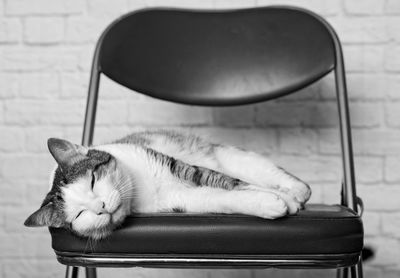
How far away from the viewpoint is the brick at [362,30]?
1.54 metres

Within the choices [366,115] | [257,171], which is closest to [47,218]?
[257,171]

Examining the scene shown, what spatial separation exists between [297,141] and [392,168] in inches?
10.8

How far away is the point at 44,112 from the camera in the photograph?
165 cm

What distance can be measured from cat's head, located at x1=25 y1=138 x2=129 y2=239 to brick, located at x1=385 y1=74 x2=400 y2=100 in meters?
0.88

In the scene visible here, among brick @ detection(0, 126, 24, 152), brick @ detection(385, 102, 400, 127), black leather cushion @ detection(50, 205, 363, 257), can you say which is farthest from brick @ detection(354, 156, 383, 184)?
brick @ detection(0, 126, 24, 152)

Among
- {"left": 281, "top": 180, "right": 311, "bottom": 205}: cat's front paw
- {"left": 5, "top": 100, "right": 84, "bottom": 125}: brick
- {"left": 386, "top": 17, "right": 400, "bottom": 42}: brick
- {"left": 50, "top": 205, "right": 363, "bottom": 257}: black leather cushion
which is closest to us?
{"left": 50, "top": 205, "right": 363, "bottom": 257}: black leather cushion

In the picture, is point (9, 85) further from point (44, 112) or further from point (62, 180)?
point (62, 180)

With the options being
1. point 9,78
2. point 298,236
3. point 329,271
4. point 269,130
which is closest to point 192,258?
point 298,236

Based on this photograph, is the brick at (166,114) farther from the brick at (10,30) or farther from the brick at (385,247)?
the brick at (385,247)

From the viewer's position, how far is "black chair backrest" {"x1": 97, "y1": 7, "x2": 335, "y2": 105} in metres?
1.30

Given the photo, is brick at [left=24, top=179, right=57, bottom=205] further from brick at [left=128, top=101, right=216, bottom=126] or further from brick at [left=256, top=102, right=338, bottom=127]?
brick at [left=256, top=102, right=338, bottom=127]

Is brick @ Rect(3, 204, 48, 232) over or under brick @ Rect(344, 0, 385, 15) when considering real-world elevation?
under

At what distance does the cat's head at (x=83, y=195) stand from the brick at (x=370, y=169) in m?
0.81

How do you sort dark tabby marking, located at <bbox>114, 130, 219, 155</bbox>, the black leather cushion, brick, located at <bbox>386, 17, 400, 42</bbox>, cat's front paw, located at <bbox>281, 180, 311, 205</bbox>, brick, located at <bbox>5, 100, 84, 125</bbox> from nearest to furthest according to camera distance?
the black leather cushion → cat's front paw, located at <bbox>281, 180, 311, 205</bbox> → dark tabby marking, located at <bbox>114, 130, 219, 155</bbox> → brick, located at <bbox>386, 17, 400, 42</bbox> → brick, located at <bbox>5, 100, 84, 125</bbox>
